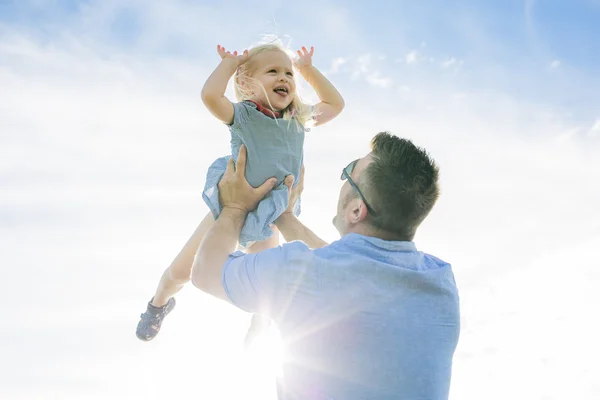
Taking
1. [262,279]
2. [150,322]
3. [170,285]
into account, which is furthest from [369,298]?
[150,322]

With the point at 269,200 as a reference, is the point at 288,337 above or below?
below

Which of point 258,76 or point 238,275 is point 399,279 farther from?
point 258,76

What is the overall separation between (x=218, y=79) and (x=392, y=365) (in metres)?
2.77

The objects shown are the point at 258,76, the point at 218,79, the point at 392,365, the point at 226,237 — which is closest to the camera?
the point at 392,365

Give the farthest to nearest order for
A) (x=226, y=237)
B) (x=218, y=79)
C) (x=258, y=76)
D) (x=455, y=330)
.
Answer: (x=258, y=76) → (x=218, y=79) → (x=226, y=237) → (x=455, y=330)

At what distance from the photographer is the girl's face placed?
5027 mm

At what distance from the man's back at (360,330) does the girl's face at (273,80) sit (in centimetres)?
227

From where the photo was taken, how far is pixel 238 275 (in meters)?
3.22

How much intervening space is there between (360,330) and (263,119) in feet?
8.12

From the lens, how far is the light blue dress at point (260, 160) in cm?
475

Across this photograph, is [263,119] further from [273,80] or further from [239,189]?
[239,189]

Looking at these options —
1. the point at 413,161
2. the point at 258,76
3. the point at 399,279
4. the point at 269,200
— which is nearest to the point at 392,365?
the point at 399,279

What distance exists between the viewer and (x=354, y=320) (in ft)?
9.73

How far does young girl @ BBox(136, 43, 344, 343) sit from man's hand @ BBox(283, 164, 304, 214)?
6cm
